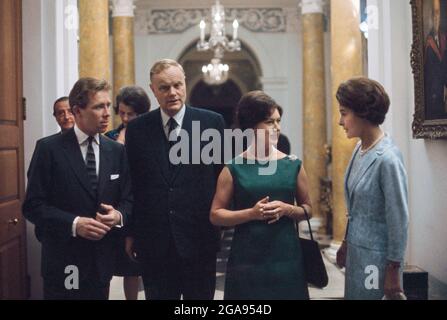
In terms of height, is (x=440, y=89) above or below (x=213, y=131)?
above

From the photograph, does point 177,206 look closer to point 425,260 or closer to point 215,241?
point 215,241

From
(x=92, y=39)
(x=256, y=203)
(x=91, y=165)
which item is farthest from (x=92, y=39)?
(x=256, y=203)

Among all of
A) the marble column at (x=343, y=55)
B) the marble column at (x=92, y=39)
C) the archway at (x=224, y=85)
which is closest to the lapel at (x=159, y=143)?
the marble column at (x=92, y=39)

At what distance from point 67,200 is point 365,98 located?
4.75 feet

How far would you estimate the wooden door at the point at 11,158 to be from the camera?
3471mm

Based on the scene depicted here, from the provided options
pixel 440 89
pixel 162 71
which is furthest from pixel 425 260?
pixel 162 71

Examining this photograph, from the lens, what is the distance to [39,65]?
392 cm

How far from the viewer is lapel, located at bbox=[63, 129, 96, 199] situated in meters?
2.69

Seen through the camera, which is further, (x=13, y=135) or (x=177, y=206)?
(x=13, y=135)

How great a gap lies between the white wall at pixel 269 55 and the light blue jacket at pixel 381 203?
9.22 meters

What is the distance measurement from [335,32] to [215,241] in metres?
4.38

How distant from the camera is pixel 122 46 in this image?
32.6 ft

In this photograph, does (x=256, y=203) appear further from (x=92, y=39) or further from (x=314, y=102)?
(x=314, y=102)

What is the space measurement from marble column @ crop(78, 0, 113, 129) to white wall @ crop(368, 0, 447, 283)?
2.97 m
